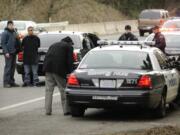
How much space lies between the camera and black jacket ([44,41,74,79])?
1479 centimetres

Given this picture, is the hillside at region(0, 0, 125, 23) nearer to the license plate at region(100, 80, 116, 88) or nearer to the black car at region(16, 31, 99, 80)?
the black car at region(16, 31, 99, 80)

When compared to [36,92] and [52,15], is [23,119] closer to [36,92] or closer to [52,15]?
[36,92]

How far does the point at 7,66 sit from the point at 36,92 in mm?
2160

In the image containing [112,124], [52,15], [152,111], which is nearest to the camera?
[112,124]

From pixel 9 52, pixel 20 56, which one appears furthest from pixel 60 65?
pixel 20 56

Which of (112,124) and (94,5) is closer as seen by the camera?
(112,124)

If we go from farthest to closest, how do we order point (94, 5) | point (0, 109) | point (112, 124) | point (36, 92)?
point (94, 5), point (36, 92), point (0, 109), point (112, 124)

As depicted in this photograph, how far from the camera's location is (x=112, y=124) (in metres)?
13.4

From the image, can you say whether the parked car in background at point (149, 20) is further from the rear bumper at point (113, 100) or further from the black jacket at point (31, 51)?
the rear bumper at point (113, 100)

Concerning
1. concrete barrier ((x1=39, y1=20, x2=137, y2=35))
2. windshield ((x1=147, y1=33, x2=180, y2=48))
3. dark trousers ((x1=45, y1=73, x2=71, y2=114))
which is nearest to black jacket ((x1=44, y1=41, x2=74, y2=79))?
dark trousers ((x1=45, y1=73, x2=71, y2=114))

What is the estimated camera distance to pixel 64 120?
46.0 feet

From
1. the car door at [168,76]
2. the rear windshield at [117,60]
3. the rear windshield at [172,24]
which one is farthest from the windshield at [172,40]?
the rear windshield at [172,24]

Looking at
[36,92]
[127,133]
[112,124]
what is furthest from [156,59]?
[36,92]

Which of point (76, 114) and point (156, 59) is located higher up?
Result: point (156, 59)
